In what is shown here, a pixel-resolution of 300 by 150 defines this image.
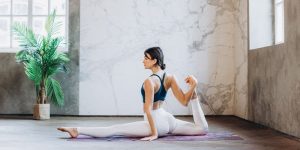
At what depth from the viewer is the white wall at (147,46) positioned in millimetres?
9312

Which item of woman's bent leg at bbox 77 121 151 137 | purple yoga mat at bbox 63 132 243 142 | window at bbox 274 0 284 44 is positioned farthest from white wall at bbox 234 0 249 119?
woman's bent leg at bbox 77 121 151 137

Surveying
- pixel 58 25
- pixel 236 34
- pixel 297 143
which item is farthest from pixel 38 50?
pixel 297 143

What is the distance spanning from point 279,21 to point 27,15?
4672 millimetres

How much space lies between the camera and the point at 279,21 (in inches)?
306

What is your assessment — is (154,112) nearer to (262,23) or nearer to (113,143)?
(113,143)

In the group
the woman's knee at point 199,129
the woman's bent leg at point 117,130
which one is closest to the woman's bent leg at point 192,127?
the woman's knee at point 199,129

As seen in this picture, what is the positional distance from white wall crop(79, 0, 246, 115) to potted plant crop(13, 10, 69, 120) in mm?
632

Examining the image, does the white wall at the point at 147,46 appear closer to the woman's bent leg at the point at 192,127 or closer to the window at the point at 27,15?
the window at the point at 27,15

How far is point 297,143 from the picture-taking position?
5.54m

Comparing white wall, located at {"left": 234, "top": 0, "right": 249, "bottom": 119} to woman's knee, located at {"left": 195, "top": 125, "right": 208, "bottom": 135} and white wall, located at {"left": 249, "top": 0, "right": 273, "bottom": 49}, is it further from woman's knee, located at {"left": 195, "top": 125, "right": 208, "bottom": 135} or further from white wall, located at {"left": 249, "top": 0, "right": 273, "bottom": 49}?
woman's knee, located at {"left": 195, "top": 125, "right": 208, "bottom": 135}

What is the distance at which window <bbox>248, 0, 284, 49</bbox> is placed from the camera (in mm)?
8016

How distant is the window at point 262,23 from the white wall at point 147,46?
1139 mm

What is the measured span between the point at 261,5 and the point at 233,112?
2209 millimetres

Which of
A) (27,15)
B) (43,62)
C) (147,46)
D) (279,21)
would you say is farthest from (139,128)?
(27,15)
